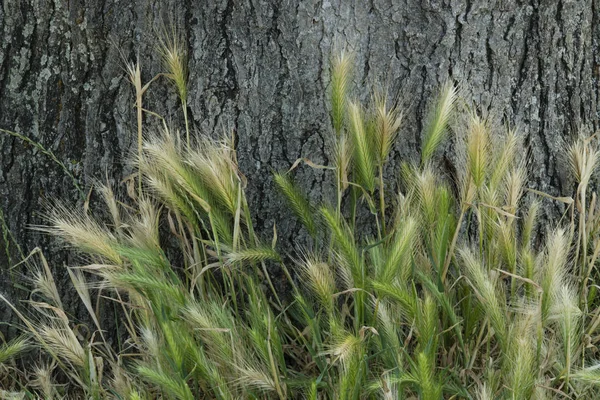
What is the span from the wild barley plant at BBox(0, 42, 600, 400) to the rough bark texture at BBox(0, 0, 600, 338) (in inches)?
3.1

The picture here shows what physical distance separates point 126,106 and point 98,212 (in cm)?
32

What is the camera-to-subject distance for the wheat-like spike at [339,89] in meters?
2.08

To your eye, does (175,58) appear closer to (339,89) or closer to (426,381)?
(339,89)

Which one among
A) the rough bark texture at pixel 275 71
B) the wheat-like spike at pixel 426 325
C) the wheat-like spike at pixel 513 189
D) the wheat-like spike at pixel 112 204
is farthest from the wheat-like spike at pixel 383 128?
the wheat-like spike at pixel 112 204

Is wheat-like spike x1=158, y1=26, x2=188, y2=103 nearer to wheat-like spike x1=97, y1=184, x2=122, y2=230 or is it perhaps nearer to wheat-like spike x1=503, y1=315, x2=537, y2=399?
wheat-like spike x1=97, y1=184, x2=122, y2=230

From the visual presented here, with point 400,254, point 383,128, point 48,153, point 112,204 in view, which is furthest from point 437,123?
point 48,153

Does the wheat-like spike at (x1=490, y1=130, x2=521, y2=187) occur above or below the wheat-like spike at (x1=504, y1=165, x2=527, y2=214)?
above

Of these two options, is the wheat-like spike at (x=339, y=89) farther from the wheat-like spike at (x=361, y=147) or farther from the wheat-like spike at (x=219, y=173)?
the wheat-like spike at (x=219, y=173)

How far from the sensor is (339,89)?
6.81 feet

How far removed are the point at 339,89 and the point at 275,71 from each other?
0.93 feet

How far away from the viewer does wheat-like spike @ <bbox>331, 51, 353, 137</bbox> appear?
2.08 meters

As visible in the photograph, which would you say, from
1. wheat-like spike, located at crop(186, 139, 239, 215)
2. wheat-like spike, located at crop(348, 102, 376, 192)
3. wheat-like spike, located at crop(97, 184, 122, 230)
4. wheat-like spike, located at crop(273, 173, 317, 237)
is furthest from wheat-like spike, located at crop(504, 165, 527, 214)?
wheat-like spike, located at crop(97, 184, 122, 230)

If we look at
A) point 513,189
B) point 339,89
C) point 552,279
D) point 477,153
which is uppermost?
point 339,89

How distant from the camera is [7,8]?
239cm
